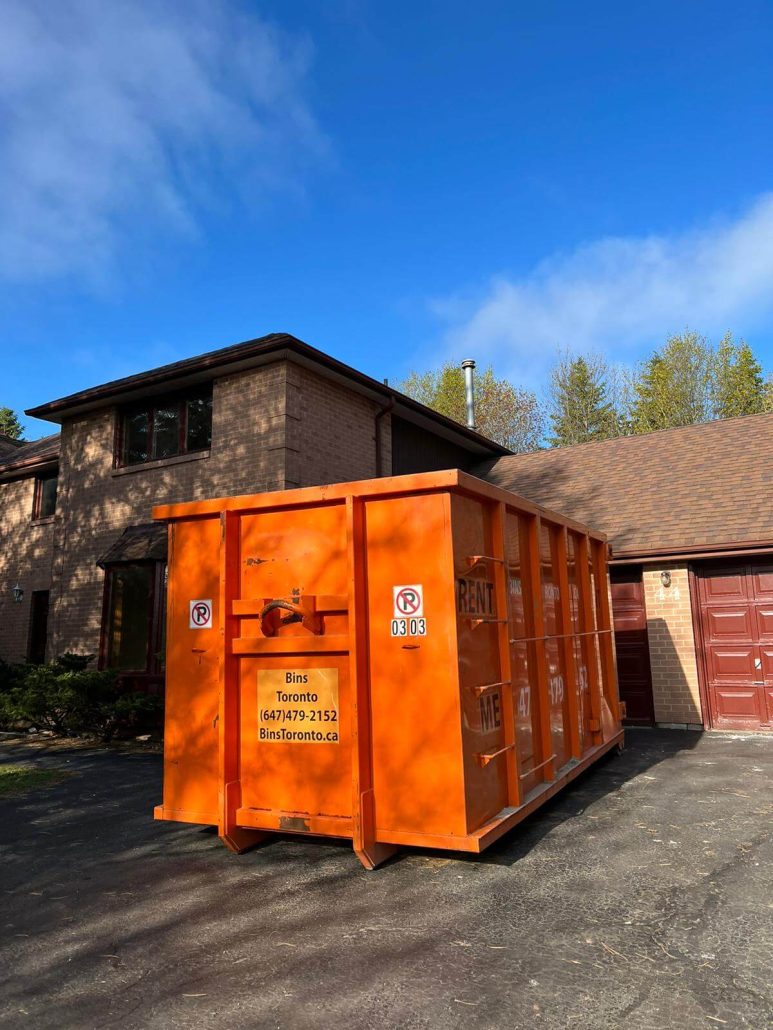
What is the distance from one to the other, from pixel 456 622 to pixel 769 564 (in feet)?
27.9

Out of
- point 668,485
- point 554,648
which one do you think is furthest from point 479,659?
point 668,485

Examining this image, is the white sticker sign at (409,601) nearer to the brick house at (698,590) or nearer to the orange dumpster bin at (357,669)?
the orange dumpster bin at (357,669)

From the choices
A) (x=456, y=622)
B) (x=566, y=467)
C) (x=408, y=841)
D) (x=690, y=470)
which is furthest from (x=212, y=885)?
(x=566, y=467)

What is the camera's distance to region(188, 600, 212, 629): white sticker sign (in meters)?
5.22

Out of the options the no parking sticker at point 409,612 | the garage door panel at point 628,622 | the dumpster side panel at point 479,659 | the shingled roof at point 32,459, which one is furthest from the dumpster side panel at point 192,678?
the shingled roof at point 32,459

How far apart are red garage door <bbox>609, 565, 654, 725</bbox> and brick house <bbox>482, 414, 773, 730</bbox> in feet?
0.05

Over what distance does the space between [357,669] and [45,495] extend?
1489 centimetres

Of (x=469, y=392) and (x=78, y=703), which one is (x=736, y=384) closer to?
(x=469, y=392)

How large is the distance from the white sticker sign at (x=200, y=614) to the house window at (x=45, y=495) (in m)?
13.3

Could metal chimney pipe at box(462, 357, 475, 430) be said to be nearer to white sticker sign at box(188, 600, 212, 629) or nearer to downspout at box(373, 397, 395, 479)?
downspout at box(373, 397, 395, 479)

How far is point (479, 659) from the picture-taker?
4781mm

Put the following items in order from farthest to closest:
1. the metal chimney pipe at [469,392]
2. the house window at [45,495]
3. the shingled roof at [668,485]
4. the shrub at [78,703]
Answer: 1. the metal chimney pipe at [469,392]
2. the house window at [45,495]
3. the shingled roof at [668,485]
4. the shrub at [78,703]

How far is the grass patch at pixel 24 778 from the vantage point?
7691 mm

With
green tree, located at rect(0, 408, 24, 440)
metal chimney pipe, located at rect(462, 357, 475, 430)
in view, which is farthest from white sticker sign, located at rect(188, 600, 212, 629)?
green tree, located at rect(0, 408, 24, 440)
